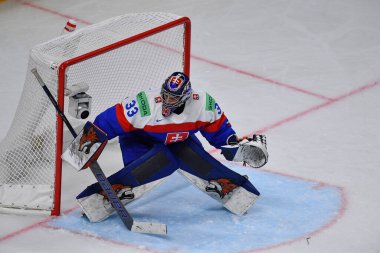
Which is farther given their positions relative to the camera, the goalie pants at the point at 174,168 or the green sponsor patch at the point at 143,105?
the goalie pants at the point at 174,168

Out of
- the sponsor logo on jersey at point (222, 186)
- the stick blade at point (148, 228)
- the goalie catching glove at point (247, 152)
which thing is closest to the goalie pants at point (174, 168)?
the sponsor logo on jersey at point (222, 186)

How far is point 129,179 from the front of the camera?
18.2ft

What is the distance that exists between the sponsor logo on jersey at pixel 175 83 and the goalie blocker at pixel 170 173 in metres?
0.35

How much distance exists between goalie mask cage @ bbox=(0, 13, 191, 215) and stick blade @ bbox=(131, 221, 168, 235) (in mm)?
431

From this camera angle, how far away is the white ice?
5.52 m

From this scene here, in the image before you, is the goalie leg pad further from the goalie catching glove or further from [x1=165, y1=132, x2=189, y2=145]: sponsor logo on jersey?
the goalie catching glove

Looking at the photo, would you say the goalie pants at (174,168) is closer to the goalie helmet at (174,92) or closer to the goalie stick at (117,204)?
the goalie stick at (117,204)

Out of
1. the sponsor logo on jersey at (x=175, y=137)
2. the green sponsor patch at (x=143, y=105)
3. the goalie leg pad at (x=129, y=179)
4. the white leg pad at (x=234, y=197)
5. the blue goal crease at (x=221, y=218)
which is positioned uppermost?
the green sponsor patch at (x=143, y=105)

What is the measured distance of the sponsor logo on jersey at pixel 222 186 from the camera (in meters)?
5.67

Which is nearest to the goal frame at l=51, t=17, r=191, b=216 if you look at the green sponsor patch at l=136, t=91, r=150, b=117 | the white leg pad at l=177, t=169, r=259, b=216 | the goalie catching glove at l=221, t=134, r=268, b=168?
the green sponsor patch at l=136, t=91, r=150, b=117

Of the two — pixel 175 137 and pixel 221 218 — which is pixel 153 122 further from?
pixel 221 218

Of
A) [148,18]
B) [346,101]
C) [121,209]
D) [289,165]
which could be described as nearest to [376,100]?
[346,101]

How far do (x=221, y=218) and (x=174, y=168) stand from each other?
0.33 metres

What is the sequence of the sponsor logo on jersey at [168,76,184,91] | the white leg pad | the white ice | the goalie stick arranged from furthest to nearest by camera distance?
the white leg pad < the white ice < the goalie stick < the sponsor logo on jersey at [168,76,184,91]
